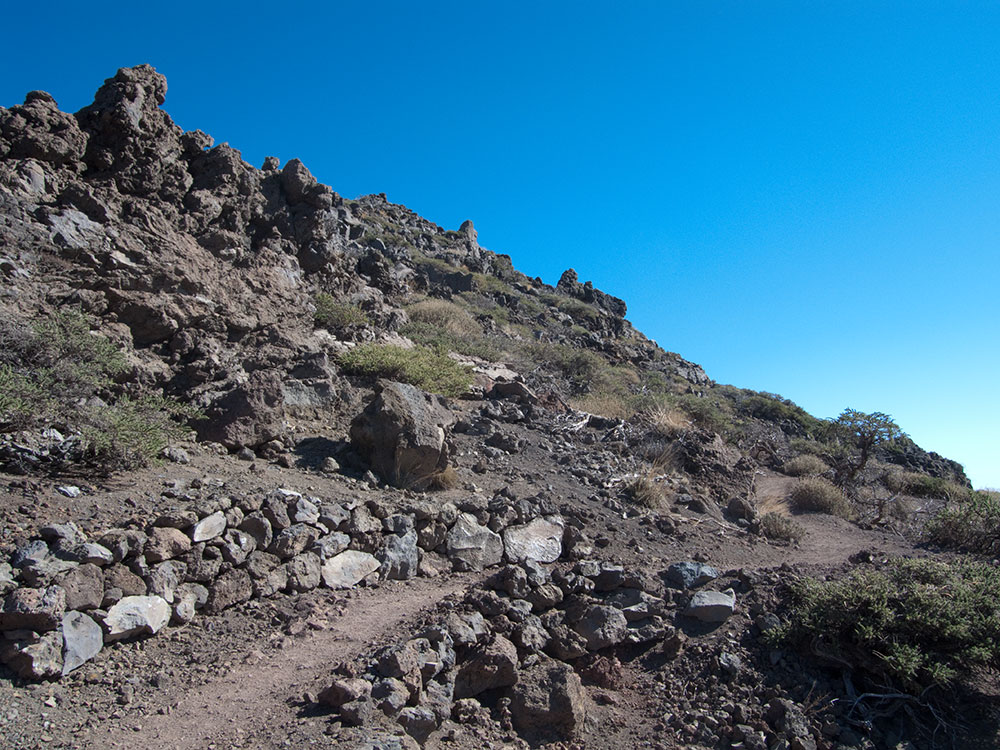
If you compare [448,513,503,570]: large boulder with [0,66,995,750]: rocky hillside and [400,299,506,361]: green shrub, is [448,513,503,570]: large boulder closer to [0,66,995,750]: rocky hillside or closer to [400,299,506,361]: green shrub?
[0,66,995,750]: rocky hillside

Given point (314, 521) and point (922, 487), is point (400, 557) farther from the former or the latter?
point (922, 487)

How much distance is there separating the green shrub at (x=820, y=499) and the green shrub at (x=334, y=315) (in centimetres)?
836

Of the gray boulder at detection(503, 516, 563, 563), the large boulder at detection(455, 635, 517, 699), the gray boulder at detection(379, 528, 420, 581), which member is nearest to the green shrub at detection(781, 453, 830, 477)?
the gray boulder at detection(503, 516, 563, 563)

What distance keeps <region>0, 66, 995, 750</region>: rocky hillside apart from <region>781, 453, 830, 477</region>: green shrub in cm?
202

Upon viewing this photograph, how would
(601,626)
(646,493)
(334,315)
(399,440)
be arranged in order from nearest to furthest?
(601,626) < (399,440) < (646,493) < (334,315)

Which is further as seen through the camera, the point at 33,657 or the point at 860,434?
A: the point at 860,434

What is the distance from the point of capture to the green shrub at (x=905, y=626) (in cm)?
386

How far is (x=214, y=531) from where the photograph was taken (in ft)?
13.4

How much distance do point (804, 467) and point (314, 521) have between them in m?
11.3

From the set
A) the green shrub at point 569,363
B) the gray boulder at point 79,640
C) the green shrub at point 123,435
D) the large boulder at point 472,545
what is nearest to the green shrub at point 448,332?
the green shrub at point 569,363

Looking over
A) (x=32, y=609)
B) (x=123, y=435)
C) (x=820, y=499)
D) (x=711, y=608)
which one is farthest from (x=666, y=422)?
(x=32, y=609)

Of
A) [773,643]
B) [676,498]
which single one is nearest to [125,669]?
[773,643]

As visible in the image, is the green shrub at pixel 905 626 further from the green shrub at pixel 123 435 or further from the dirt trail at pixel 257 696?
the green shrub at pixel 123 435

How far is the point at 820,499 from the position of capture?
1022cm
